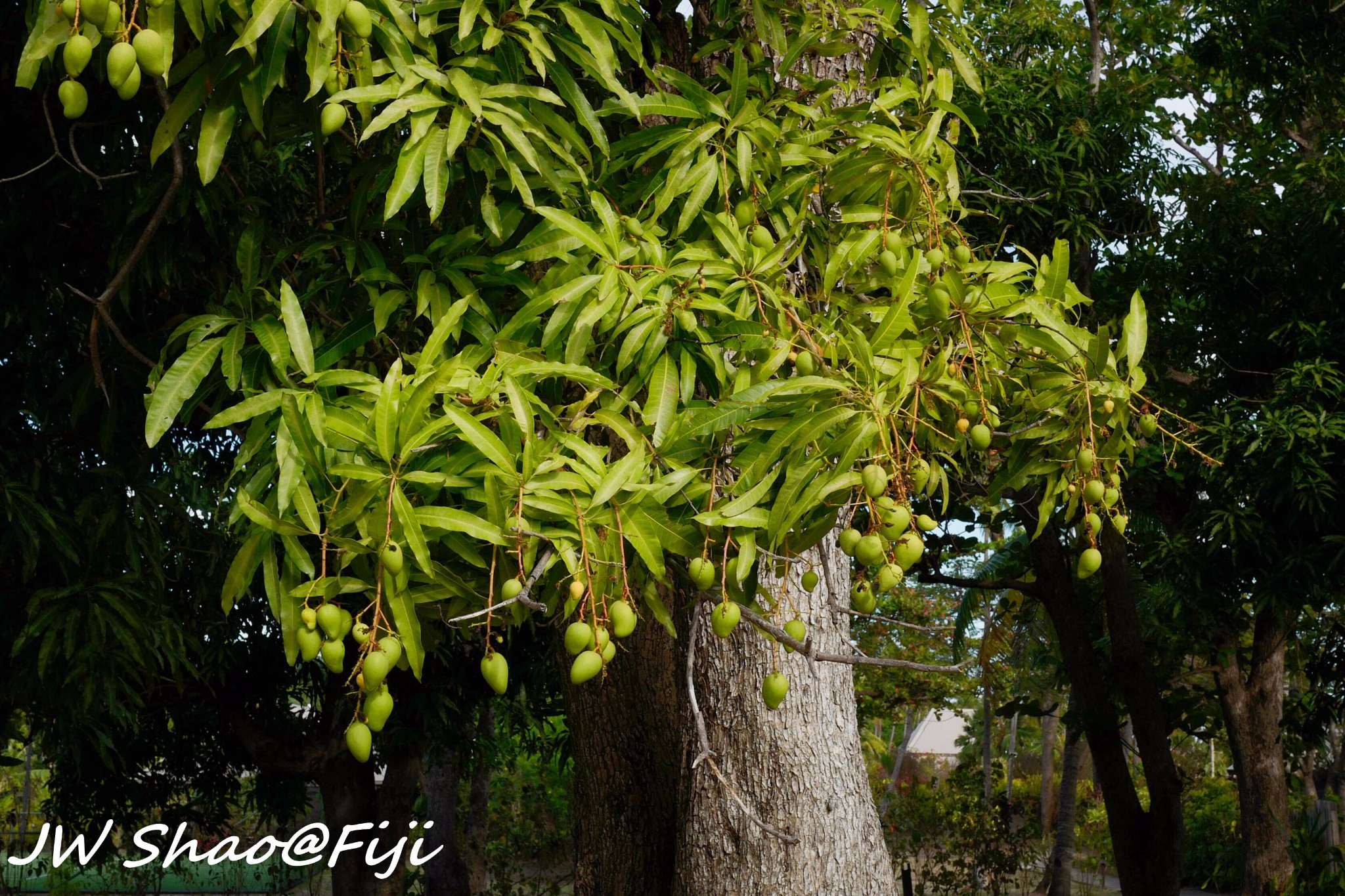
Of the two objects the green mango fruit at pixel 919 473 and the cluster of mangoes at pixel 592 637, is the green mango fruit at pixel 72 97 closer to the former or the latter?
the cluster of mangoes at pixel 592 637

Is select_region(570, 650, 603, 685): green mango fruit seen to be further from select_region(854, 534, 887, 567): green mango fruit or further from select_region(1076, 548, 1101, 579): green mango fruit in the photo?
select_region(1076, 548, 1101, 579): green mango fruit

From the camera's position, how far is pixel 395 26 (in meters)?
1.72

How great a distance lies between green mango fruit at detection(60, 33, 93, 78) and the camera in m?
1.36

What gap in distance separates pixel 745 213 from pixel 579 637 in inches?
36.8

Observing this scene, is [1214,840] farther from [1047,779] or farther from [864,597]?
[864,597]

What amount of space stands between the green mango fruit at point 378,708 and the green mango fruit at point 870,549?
A: 62cm

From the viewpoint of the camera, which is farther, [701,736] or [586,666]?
[701,736]

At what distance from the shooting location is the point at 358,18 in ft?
4.97

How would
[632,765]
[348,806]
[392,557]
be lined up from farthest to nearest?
[348,806] < [632,765] < [392,557]

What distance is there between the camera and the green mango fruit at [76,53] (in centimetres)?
136

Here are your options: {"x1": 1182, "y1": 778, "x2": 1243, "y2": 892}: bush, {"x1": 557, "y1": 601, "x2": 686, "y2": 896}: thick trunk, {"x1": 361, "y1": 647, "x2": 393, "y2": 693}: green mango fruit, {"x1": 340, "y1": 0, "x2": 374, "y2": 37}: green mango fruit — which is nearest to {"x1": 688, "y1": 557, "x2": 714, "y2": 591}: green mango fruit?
{"x1": 361, "y1": 647, "x2": 393, "y2": 693}: green mango fruit

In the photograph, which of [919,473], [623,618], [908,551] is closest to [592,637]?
[623,618]

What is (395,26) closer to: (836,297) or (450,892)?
(836,297)

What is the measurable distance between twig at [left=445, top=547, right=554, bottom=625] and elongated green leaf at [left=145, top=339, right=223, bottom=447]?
1.71ft
